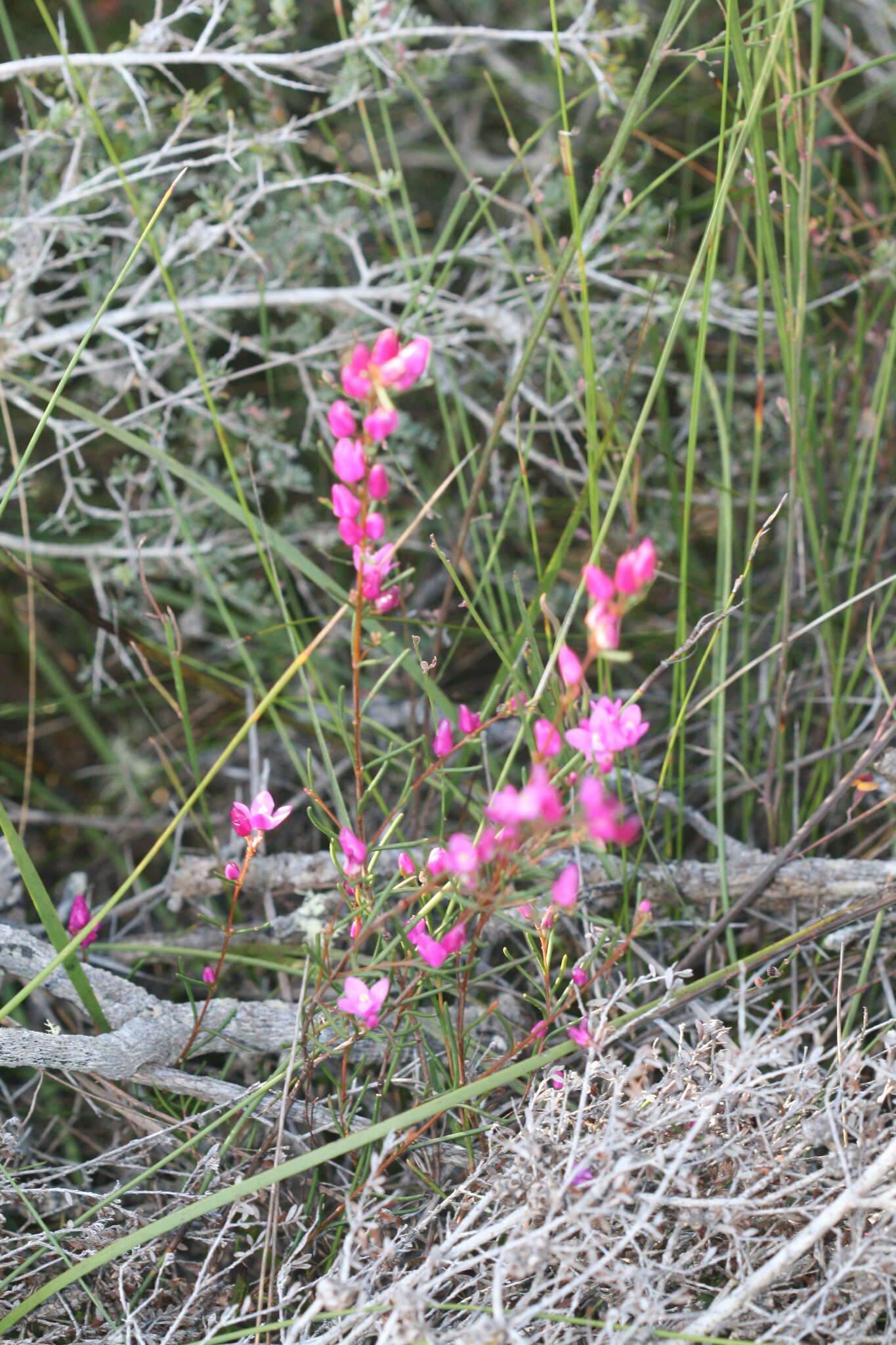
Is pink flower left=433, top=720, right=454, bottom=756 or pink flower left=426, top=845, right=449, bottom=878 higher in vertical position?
pink flower left=433, top=720, right=454, bottom=756

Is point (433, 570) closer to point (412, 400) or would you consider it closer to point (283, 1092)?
point (412, 400)

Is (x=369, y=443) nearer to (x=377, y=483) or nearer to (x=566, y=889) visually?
(x=377, y=483)

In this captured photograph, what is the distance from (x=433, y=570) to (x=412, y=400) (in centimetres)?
40

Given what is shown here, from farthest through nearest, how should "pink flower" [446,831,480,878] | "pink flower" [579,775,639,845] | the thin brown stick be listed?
the thin brown stick < "pink flower" [446,831,480,878] < "pink flower" [579,775,639,845]

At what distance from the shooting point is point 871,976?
131 cm

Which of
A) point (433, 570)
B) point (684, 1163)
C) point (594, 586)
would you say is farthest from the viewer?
point (433, 570)

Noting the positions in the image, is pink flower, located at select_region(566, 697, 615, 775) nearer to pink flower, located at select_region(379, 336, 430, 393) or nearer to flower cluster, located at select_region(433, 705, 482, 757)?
flower cluster, located at select_region(433, 705, 482, 757)

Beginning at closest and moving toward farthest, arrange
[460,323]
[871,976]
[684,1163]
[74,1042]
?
1. [684,1163]
2. [74,1042]
3. [871,976]
4. [460,323]

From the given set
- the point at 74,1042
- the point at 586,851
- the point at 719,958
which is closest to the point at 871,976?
the point at 719,958

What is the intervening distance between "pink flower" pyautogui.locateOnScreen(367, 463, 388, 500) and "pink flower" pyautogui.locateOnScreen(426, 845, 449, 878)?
0.30 m

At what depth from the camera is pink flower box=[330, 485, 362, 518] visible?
806mm

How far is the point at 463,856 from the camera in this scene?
2.41 feet

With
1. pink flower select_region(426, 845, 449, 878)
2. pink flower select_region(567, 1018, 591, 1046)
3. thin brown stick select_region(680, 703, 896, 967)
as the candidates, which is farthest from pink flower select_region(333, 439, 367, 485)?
thin brown stick select_region(680, 703, 896, 967)

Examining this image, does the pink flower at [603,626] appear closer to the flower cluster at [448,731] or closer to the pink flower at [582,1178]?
the flower cluster at [448,731]
